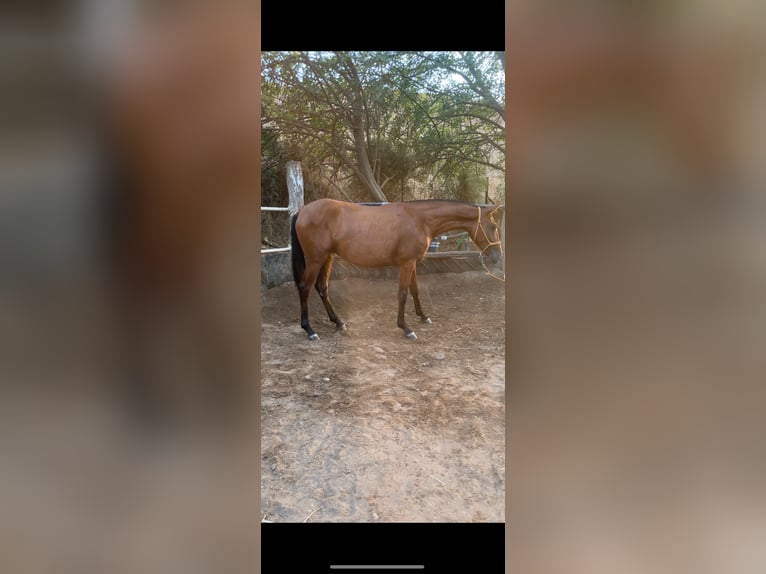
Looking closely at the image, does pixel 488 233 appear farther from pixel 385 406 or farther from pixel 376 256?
pixel 385 406

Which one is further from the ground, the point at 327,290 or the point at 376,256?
the point at 376,256

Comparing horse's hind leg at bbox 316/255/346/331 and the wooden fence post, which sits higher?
the wooden fence post

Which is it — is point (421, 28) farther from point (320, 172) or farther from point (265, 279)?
point (265, 279)

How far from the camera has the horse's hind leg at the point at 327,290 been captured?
1.49 meters

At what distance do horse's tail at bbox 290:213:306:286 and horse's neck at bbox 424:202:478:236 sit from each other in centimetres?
46

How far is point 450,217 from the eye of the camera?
1478 mm

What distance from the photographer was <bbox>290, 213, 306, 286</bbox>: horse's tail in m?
1.48

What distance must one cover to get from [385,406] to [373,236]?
592mm

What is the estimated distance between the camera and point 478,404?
4.62ft
